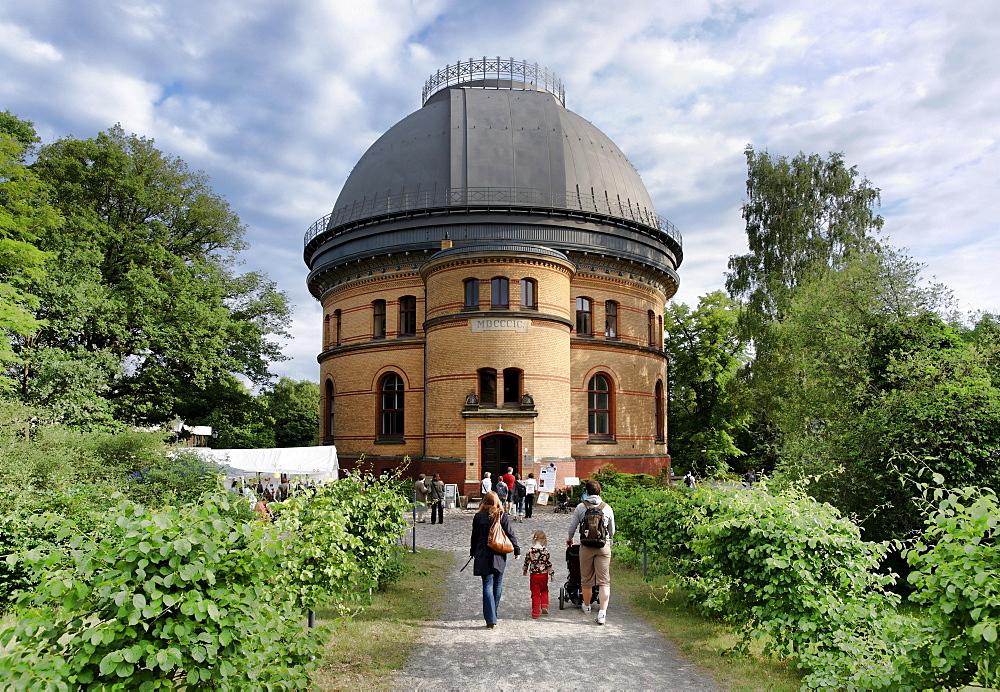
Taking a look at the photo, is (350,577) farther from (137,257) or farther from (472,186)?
(137,257)

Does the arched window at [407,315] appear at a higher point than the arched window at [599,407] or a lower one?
higher

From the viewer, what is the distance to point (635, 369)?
95.0 ft

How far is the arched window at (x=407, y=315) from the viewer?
27.7 meters

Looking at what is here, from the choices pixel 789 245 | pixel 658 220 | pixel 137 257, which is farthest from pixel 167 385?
pixel 789 245

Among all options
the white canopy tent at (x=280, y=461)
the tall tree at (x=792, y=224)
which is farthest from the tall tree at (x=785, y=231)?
the white canopy tent at (x=280, y=461)

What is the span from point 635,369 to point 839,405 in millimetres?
15108

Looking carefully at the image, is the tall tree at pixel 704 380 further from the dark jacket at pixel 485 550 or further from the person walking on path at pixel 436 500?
the dark jacket at pixel 485 550

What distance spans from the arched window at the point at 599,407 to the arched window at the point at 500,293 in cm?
596

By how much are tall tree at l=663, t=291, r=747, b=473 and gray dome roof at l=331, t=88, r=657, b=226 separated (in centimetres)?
787

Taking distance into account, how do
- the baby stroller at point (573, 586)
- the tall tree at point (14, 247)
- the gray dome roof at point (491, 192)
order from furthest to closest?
1. the gray dome roof at point (491, 192)
2. the tall tree at point (14, 247)
3. the baby stroller at point (573, 586)

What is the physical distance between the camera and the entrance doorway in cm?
2350

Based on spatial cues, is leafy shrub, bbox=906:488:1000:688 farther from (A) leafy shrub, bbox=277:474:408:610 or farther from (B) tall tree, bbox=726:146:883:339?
(B) tall tree, bbox=726:146:883:339

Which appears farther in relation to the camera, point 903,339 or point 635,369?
point 635,369

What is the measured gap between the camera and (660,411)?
30.9 metres
